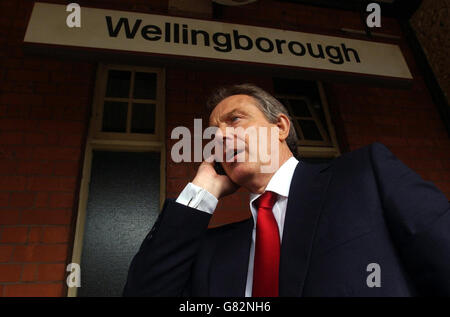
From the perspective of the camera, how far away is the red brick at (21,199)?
73.0 inches

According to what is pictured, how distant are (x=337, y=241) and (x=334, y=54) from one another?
122cm

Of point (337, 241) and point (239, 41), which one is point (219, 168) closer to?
point (337, 241)

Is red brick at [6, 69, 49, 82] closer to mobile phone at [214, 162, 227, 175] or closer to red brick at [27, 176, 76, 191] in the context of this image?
red brick at [27, 176, 76, 191]

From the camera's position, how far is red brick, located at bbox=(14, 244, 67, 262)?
1.72 metres

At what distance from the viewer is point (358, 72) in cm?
163

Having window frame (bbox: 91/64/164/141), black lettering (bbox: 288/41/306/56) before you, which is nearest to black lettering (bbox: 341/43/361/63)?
black lettering (bbox: 288/41/306/56)

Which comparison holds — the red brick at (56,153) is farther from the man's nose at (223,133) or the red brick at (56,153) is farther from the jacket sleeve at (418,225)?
the jacket sleeve at (418,225)

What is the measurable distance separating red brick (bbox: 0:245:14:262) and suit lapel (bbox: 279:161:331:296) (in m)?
1.66

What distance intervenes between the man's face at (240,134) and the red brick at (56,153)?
4.02 ft
